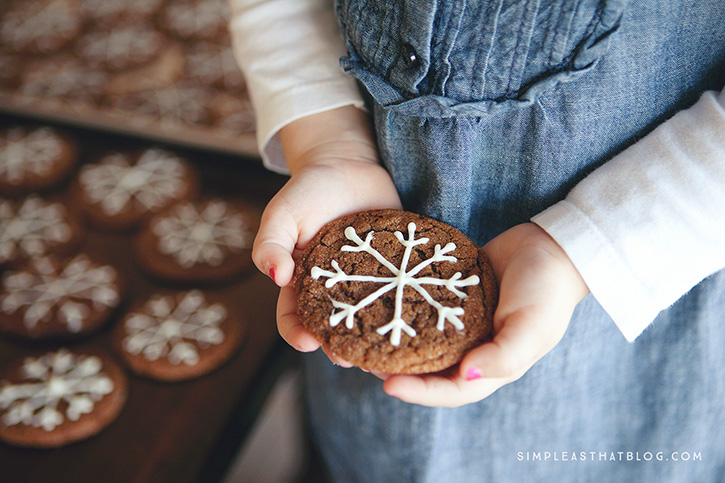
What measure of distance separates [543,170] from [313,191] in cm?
32

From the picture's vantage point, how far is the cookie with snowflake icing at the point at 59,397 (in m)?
1.05

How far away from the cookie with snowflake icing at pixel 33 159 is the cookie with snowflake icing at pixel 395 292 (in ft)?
4.04

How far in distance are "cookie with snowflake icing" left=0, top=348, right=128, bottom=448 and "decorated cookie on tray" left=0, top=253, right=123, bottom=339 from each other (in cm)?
7

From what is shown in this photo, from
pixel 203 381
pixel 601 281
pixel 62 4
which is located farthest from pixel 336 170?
pixel 62 4

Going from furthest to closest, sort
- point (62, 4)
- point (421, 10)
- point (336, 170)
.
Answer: point (62, 4) < point (336, 170) < point (421, 10)

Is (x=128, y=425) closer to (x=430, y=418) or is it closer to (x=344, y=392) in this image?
(x=344, y=392)

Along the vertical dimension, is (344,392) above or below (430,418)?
below

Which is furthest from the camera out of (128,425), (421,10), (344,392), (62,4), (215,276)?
(62,4)

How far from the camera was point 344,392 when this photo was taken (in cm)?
100

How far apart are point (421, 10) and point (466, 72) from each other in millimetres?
90

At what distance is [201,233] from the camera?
1.43 meters

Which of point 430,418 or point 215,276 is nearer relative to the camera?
point 430,418

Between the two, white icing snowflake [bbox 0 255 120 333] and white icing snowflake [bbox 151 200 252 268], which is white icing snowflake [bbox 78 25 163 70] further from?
white icing snowflake [bbox 0 255 120 333]

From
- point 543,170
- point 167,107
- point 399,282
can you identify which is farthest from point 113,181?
point 543,170
